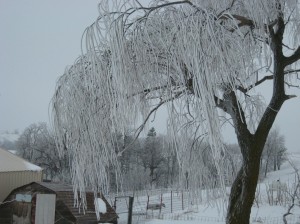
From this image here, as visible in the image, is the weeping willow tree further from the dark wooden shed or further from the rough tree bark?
the dark wooden shed

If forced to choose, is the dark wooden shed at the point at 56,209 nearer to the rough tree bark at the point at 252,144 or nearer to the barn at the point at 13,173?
the barn at the point at 13,173

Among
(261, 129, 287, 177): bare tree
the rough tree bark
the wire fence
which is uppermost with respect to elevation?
(261, 129, 287, 177): bare tree

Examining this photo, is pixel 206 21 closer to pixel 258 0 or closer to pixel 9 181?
pixel 258 0

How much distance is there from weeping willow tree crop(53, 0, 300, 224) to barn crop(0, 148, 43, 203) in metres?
15.5

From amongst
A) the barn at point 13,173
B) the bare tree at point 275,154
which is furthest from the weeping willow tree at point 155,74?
the bare tree at point 275,154

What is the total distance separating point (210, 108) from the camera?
309 cm

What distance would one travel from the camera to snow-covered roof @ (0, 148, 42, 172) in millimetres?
19237

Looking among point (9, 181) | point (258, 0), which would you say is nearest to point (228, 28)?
point (258, 0)

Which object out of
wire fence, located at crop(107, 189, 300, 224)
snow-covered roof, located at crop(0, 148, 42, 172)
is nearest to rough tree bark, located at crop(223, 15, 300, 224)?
wire fence, located at crop(107, 189, 300, 224)

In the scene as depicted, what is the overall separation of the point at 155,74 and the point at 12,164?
57.3ft

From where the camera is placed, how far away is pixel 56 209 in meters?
13.8

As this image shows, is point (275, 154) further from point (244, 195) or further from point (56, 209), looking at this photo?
point (244, 195)

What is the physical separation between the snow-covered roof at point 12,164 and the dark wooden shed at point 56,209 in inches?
123

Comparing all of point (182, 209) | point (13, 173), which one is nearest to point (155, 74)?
point (13, 173)
